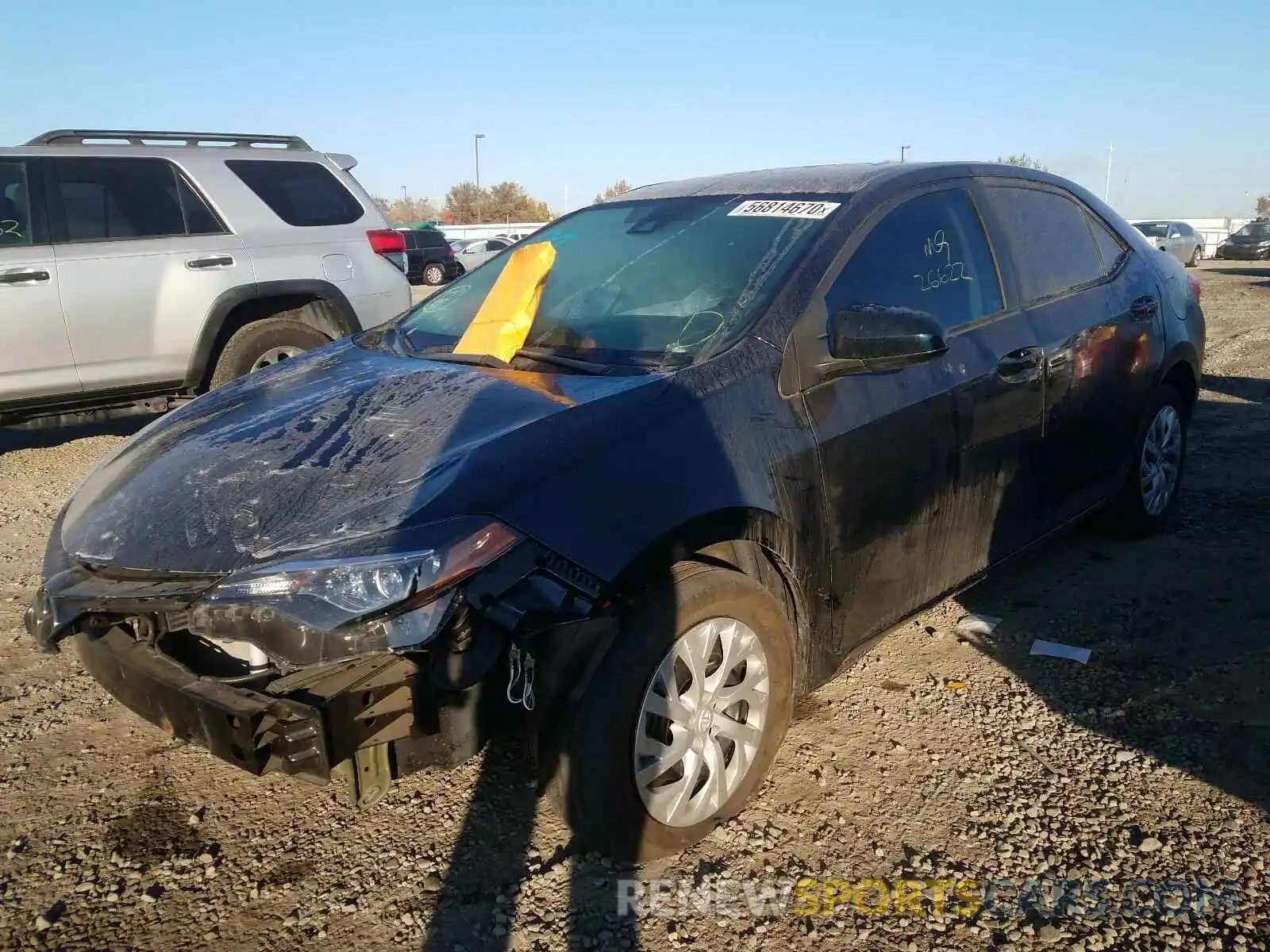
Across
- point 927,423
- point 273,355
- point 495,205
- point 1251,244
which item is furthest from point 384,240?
point 495,205

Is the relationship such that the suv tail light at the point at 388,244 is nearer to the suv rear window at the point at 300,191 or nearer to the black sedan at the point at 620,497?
the suv rear window at the point at 300,191

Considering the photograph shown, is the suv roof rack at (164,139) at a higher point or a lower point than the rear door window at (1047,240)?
higher

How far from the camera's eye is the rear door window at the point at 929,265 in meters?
2.99

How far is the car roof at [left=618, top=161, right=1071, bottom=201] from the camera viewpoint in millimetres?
3246

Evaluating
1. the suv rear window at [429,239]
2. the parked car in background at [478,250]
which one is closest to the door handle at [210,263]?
the parked car in background at [478,250]

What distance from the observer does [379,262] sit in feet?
22.8

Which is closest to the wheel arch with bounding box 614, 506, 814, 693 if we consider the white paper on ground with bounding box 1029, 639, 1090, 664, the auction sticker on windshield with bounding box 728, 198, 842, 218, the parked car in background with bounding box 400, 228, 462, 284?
the auction sticker on windshield with bounding box 728, 198, 842, 218

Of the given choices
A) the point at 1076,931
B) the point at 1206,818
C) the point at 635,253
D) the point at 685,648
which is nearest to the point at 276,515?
the point at 685,648

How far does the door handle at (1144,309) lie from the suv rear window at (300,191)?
207 inches

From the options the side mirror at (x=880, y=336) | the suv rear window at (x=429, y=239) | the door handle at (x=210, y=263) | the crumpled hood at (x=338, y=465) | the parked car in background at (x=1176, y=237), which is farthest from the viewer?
the suv rear window at (x=429, y=239)

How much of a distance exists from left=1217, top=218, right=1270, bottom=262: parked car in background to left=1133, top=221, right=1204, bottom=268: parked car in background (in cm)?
133

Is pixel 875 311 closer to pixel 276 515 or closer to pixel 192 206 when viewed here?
pixel 276 515

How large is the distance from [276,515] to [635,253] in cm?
165

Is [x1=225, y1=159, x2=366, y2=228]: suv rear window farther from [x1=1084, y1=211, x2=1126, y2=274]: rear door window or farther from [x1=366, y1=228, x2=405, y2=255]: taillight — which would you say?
[x1=1084, y1=211, x2=1126, y2=274]: rear door window
